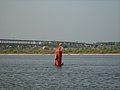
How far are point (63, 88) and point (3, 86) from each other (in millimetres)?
5303

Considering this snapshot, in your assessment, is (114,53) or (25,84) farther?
(114,53)

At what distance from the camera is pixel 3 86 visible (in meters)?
36.3

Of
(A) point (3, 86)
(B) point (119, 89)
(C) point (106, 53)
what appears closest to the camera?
(B) point (119, 89)

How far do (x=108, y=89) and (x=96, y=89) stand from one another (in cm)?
95

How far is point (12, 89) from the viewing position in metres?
33.9

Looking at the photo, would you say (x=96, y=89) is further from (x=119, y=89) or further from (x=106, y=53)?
(x=106, y=53)

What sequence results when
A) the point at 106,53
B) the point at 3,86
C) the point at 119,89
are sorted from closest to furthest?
the point at 119,89 → the point at 3,86 → the point at 106,53

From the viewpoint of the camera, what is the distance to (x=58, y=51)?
2495 inches

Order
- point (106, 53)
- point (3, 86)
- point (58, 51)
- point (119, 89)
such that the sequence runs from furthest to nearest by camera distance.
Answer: point (106, 53)
point (58, 51)
point (3, 86)
point (119, 89)

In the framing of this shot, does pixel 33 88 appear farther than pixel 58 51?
No

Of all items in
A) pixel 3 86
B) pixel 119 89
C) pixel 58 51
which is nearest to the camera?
pixel 119 89

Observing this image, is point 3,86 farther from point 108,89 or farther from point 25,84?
point 108,89

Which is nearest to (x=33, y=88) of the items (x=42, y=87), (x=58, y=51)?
(x=42, y=87)

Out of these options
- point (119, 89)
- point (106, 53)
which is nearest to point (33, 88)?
point (119, 89)
